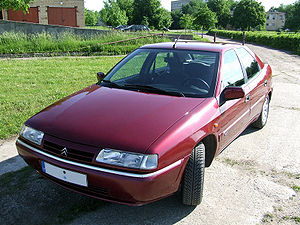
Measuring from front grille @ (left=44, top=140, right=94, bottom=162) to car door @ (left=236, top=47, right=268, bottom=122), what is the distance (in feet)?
8.39

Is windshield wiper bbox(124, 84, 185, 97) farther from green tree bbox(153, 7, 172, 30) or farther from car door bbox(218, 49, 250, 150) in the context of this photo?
green tree bbox(153, 7, 172, 30)

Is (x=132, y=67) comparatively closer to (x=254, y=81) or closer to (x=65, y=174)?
(x=254, y=81)

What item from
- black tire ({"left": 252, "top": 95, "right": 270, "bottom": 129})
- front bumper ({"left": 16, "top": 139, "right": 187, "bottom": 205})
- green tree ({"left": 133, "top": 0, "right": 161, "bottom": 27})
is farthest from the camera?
green tree ({"left": 133, "top": 0, "right": 161, "bottom": 27})

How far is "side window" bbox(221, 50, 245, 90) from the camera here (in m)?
3.62

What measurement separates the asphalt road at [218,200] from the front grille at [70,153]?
25.0 inches

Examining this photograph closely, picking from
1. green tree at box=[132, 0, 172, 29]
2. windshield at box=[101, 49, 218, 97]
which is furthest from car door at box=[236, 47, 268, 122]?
green tree at box=[132, 0, 172, 29]

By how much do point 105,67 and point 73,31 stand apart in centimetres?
1007

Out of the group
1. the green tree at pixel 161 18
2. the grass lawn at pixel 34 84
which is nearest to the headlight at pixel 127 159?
the grass lawn at pixel 34 84

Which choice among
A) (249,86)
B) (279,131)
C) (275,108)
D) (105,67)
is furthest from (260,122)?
(105,67)

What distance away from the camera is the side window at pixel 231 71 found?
362 centimetres

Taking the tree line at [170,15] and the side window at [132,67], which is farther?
the tree line at [170,15]

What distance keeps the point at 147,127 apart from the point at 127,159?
0.38 m

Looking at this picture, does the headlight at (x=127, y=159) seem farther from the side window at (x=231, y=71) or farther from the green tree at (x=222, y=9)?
the green tree at (x=222, y=9)

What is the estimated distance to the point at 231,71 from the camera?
383 cm
